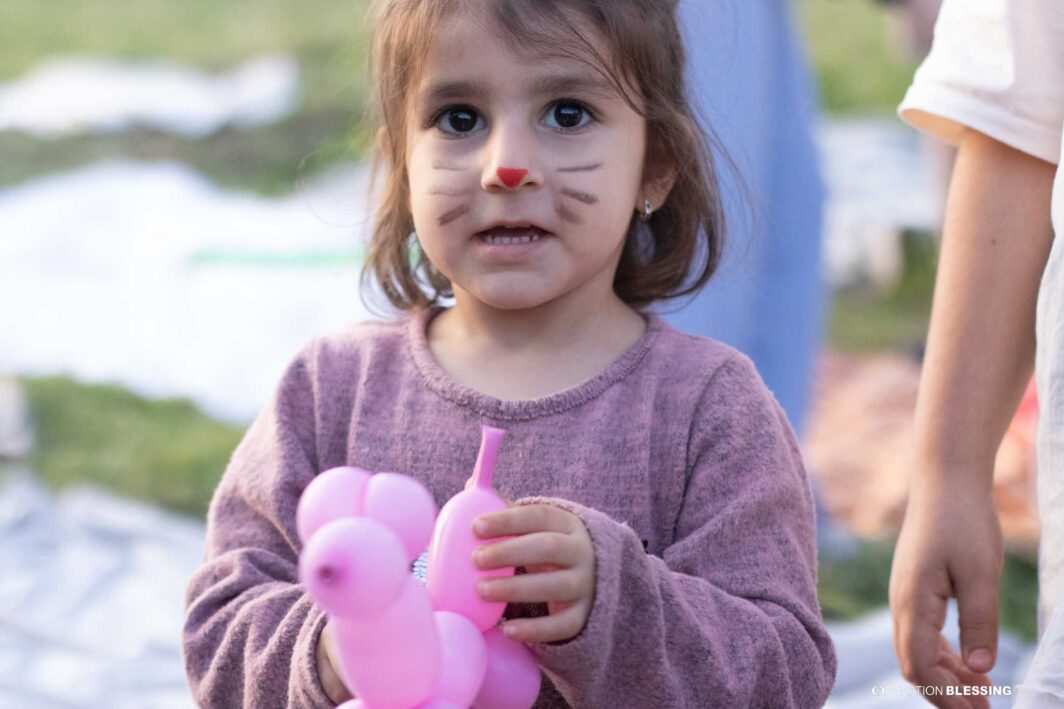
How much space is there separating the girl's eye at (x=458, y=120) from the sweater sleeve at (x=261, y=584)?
0.98ft

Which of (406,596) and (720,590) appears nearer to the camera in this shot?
(406,596)

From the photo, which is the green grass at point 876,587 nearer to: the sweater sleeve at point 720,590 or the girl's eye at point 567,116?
the sweater sleeve at point 720,590

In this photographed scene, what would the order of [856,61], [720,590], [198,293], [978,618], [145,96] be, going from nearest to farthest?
[720,590], [978,618], [198,293], [145,96], [856,61]

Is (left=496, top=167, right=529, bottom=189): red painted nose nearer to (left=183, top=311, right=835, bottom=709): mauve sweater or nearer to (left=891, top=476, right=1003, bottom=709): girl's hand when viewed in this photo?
(left=183, top=311, right=835, bottom=709): mauve sweater

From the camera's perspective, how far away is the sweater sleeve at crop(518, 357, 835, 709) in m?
1.20

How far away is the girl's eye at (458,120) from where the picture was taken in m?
1.43

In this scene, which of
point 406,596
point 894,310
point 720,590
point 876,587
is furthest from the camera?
point 894,310

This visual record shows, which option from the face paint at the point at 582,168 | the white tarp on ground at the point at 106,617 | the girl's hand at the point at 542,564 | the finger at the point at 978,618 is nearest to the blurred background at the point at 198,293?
the white tarp on ground at the point at 106,617

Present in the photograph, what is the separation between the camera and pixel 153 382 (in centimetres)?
409

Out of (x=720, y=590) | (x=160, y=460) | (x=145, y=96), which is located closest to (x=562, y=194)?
(x=720, y=590)

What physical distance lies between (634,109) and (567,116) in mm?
87

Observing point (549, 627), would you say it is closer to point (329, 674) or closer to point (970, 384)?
point (329, 674)

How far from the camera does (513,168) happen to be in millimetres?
1358

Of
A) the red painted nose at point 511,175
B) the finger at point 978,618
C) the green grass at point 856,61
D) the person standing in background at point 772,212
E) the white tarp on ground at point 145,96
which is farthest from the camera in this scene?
the green grass at point 856,61
